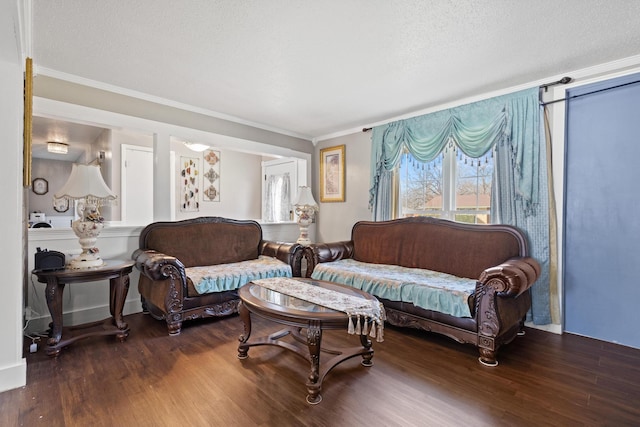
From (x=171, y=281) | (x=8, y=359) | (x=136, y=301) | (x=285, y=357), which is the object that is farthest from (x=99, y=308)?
(x=285, y=357)

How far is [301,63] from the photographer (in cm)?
255

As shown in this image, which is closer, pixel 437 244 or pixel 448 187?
pixel 437 244

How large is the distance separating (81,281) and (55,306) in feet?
0.76

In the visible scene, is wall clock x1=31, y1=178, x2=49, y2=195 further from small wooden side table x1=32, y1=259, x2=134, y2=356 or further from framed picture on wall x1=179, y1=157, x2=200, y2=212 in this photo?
small wooden side table x1=32, y1=259, x2=134, y2=356

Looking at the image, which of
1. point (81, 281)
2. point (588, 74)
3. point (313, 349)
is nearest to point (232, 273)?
point (81, 281)

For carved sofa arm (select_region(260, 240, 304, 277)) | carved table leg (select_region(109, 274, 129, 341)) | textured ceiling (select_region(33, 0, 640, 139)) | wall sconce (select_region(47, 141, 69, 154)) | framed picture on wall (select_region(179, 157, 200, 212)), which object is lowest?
carved table leg (select_region(109, 274, 129, 341))

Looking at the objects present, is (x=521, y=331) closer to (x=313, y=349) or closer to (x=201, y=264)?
(x=313, y=349)

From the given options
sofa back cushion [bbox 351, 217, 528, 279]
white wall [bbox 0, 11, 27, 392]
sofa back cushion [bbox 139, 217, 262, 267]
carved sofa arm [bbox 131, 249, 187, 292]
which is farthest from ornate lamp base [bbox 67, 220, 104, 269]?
sofa back cushion [bbox 351, 217, 528, 279]

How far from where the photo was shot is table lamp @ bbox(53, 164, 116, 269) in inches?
98.0

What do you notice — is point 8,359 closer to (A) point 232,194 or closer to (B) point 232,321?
(B) point 232,321

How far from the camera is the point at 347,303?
199cm

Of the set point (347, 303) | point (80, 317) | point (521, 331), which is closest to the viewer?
point (347, 303)

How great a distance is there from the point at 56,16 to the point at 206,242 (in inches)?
91.7

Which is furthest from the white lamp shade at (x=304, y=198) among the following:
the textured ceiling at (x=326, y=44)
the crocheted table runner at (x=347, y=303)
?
the crocheted table runner at (x=347, y=303)
